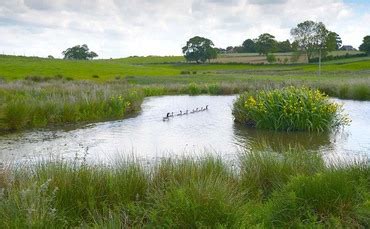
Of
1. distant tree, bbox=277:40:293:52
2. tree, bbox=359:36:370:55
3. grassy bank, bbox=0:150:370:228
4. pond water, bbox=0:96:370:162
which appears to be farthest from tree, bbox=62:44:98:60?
grassy bank, bbox=0:150:370:228

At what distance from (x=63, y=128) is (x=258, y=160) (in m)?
11.1

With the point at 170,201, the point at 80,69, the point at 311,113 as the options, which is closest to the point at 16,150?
the point at 170,201

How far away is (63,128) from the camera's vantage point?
1697 centimetres

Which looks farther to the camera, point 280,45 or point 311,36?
point 280,45

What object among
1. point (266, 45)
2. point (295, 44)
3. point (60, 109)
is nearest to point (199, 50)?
point (266, 45)

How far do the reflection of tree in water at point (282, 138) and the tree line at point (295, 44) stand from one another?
72393mm

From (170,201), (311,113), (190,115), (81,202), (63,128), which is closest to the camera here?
(170,201)

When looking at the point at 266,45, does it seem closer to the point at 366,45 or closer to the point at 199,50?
the point at 199,50

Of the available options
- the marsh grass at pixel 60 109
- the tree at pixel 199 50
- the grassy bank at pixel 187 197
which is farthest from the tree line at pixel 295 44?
the grassy bank at pixel 187 197

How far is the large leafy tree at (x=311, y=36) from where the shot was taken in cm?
9512

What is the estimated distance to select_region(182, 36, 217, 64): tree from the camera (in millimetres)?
110688

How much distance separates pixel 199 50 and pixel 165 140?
9933cm

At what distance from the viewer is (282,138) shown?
47.6 feet

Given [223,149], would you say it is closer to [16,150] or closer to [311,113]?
[311,113]
